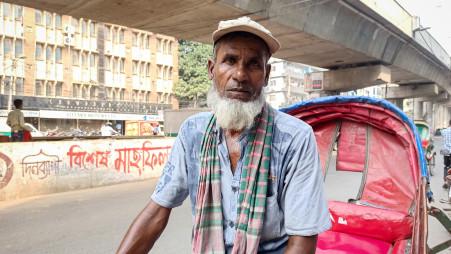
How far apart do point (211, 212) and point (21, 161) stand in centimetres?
729

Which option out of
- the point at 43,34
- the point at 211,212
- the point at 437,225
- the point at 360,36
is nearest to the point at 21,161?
the point at 211,212

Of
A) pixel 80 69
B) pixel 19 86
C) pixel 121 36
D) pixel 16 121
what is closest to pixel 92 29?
pixel 121 36

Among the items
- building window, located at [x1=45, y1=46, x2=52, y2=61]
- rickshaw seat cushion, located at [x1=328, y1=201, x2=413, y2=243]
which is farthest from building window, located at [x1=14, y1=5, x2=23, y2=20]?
rickshaw seat cushion, located at [x1=328, y1=201, x2=413, y2=243]

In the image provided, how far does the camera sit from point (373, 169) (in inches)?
173

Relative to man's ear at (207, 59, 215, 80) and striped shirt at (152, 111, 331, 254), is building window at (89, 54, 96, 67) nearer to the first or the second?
man's ear at (207, 59, 215, 80)

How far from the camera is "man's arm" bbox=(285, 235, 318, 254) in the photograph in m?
1.42

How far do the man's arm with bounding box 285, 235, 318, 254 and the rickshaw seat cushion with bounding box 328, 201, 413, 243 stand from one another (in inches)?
99.8

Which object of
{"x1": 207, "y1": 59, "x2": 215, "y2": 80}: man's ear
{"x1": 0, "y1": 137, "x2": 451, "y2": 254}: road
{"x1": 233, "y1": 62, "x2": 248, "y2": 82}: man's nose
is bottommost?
{"x1": 0, "y1": 137, "x2": 451, "y2": 254}: road

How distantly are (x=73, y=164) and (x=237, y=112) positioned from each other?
25.5ft

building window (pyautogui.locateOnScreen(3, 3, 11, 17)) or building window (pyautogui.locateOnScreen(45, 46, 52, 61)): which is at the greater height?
building window (pyautogui.locateOnScreen(3, 3, 11, 17))

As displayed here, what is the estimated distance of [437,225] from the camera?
5703mm

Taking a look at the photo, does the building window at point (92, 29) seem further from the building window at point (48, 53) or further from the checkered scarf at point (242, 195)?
the checkered scarf at point (242, 195)

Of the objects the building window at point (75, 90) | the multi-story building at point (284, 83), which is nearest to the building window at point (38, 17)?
the building window at point (75, 90)

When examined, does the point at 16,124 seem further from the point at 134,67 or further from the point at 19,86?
the point at 134,67
